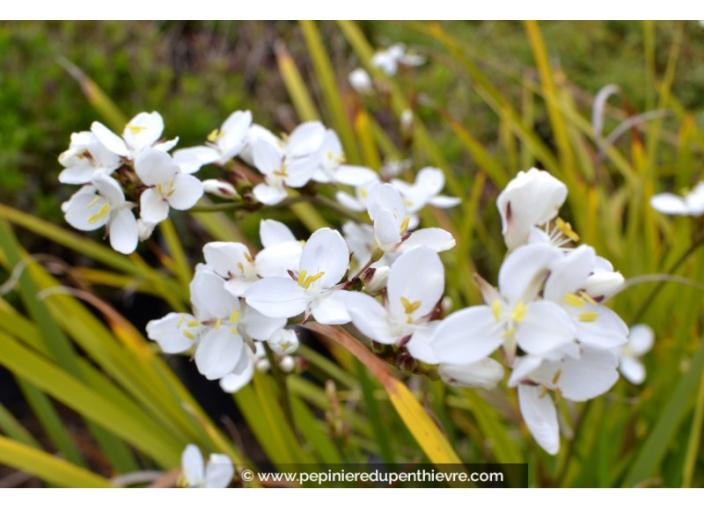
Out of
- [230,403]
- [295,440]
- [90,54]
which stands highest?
[90,54]

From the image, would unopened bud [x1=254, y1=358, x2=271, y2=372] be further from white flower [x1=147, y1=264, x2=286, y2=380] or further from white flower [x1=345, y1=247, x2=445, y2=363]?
white flower [x1=345, y1=247, x2=445, y2=363]

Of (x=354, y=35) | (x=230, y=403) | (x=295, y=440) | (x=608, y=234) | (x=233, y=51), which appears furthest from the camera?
(x=233, y=51)

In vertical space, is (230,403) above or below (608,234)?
below

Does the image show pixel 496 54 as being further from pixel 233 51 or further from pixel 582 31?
pixel 233 51

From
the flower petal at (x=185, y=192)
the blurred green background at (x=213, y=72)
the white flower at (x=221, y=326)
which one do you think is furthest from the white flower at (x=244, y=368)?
the blurred green background at (x=213, y=72)

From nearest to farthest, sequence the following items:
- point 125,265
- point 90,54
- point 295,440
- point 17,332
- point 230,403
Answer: point 295,440 → point 17,332 → point 125,265 → point 230,403 → point 90,54

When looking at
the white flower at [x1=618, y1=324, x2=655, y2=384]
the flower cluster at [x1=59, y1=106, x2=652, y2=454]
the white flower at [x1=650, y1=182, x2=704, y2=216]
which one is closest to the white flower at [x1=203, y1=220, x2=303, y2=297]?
the flower cluster at [x1=59, y1=106, x2=652, y2=454]

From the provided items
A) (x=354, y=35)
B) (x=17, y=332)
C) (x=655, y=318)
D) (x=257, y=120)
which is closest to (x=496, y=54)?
(x=257, y=120)
